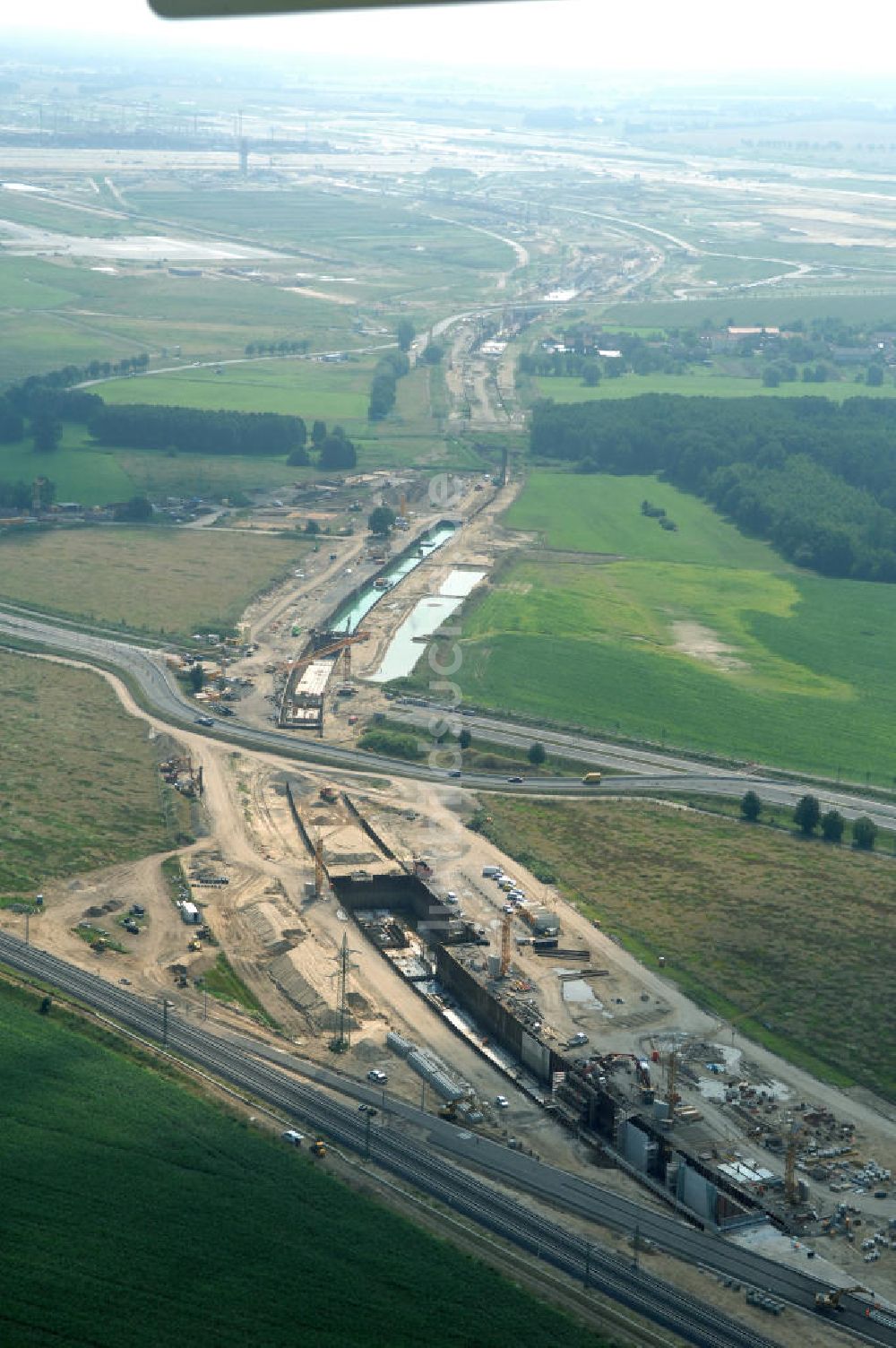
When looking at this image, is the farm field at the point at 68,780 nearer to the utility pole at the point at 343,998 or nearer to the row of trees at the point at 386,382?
the utility pole at the point at 343,998

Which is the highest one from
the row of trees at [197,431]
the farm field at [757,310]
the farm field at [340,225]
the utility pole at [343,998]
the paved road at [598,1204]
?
the farm field at [340,225]

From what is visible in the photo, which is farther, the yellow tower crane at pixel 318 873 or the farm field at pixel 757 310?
the farm field at pixel 757 310

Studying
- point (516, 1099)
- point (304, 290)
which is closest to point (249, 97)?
point (304, 290)

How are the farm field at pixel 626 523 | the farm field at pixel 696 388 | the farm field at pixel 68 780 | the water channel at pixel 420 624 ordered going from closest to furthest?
the farm field at pixel 68 780 < the water channel at pixel 420 624 < the farm field at pixel 626 523 < the farm field at pixel 696 388

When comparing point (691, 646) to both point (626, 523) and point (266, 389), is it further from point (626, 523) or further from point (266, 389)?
point (266, 389)

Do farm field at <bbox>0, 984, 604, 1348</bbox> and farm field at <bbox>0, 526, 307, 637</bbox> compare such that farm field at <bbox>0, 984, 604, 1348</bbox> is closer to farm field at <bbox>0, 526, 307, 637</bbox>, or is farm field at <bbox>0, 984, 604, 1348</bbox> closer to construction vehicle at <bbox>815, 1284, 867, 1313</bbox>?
construction vehicle at <bbox>815, 1284, 867, 1313</bbox>

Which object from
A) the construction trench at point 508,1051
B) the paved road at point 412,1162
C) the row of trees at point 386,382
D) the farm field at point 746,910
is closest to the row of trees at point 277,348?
the row of trees at point 386,382

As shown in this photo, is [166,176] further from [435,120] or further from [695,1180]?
[695,1180]
